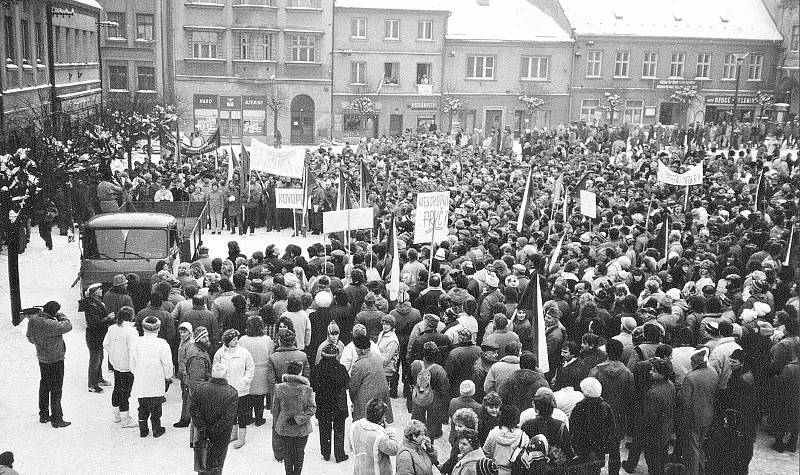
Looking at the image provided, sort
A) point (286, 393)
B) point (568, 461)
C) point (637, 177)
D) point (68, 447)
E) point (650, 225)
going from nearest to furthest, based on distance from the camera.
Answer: point (568, 461)
point (286, 393)
point (68, 447)
point (650, 225)
point (637, 177)

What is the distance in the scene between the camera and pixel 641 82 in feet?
187

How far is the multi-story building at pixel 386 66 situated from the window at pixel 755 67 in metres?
22.1

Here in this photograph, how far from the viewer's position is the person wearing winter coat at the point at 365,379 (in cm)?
922

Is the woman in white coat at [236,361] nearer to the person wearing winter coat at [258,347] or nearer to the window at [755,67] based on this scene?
the person wearing winter coat at [258,347]

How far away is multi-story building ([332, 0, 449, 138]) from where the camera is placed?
173ft

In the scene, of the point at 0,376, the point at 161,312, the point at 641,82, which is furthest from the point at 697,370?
the point at 641,82

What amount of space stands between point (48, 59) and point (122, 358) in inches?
998

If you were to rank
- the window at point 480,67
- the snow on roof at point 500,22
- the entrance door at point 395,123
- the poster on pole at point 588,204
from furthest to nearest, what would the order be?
1. the snow on roof at point 500,22
2. the window at point 480,67
3. the entrance door at point 395,123
4. the poster on pole at point 588,204

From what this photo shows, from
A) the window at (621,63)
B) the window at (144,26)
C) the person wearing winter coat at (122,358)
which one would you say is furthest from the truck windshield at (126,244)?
the window at (621,63)

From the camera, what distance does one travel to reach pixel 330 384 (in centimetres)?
927

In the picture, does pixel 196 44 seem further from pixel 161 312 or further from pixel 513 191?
pixel 161 312

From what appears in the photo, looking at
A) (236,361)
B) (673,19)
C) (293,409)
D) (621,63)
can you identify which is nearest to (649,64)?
(621,63)

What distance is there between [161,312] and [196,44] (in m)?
41.9

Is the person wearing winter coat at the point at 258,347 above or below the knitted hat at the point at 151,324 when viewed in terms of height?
below
